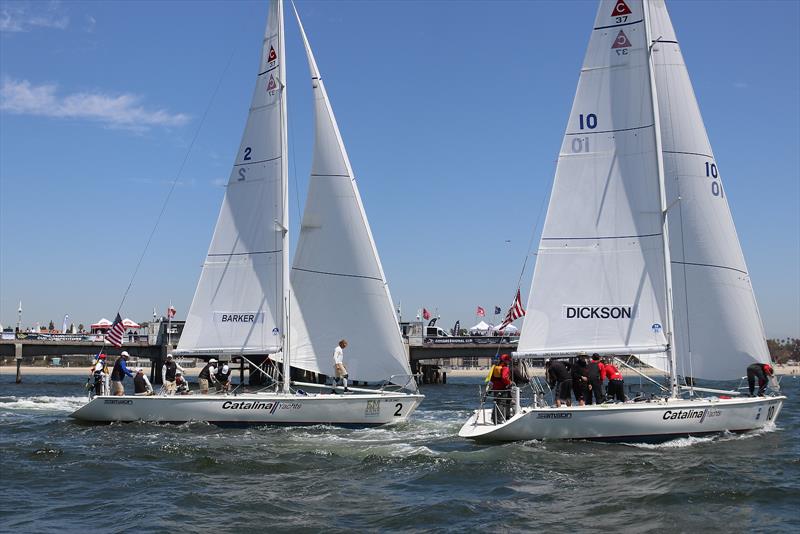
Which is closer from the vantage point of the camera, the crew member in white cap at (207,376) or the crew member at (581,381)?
the crew member at (581,381)

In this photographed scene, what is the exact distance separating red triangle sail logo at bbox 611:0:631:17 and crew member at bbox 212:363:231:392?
1467 centimetres

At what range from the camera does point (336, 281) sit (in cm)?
2291

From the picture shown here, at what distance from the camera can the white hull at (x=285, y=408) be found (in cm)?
2148

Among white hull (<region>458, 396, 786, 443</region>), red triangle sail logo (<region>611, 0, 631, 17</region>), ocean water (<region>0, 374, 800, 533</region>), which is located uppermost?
red triangle sail logo (<region>611, 0, 631, 17</region>)

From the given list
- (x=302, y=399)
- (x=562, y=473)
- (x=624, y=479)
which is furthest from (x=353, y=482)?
(x=302, y=399)

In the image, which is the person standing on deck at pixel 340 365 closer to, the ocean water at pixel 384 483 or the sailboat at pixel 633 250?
the ocean water at pixel 384 483

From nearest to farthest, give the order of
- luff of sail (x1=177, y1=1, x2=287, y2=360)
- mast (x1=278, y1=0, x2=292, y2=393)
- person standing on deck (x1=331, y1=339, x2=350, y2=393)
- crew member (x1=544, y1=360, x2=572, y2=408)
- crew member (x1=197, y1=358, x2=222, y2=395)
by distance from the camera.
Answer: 1. crew member (x1=544, y1=360, x2=572, y2=408)
2. person standing on deck (x1=331, y1=339, x2=350, y2=393)
3. mast (x1=278, y1=0, x2=292, y2=393)
4. crew member (x1=197, y1=358, x2=222, y2=395)
5. luff of sail (x1=177, y1=1, x2=287, y2=360)

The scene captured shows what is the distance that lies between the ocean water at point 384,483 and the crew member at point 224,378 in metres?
2.46

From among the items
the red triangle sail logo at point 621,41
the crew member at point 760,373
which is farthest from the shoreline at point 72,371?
the red triangle sail logo at point 621,41

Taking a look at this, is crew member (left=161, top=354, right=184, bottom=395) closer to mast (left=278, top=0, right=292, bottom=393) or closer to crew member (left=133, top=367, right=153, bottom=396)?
crew member (left=133, top=367, right=153, bottom=396)

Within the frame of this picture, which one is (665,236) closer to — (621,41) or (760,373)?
(760,373)

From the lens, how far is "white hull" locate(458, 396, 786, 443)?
703 inches

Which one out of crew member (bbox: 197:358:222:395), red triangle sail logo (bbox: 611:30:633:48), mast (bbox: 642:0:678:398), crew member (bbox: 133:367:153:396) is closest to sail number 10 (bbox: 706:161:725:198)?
mast (bbox: 642:0:678:398)

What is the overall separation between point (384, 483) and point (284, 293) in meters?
9.56
